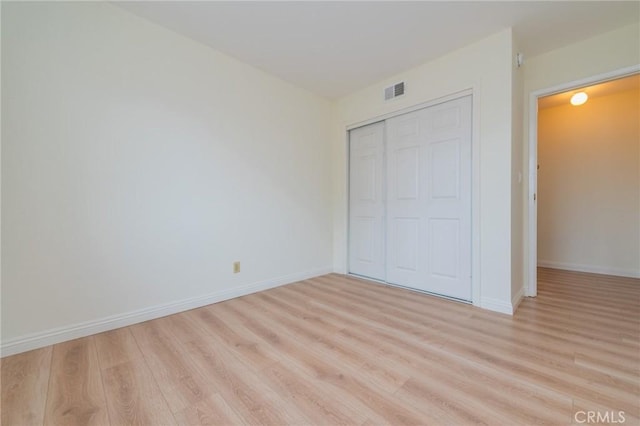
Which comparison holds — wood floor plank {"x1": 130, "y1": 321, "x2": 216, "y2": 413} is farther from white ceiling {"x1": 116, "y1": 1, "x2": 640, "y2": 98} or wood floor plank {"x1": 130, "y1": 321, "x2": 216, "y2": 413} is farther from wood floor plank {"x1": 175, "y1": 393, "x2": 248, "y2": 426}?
white ceiling {"x1": 116, "y1": 1, "x2": 640, "y2": 98}

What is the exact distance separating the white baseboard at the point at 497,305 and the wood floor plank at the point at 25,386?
2977mm

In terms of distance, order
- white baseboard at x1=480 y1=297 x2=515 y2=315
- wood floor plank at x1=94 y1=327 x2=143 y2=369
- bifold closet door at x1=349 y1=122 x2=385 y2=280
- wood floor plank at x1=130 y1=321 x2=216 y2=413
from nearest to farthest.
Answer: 1. wood floor plank at x1=130 y1=321 x2=216 y2=413
2. wood floor plank at x1=94 y1=327 x2=143 y2=369
3. white baseboard at x1=480 y1=297 x2=515 y2=315
4. bifold closet door at x1=349 y1=122 x2=385 y2=280

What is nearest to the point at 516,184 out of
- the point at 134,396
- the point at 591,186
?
the point at 591,186

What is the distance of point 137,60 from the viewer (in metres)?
2.08

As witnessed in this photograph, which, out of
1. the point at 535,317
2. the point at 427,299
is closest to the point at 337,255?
the point at 427,299

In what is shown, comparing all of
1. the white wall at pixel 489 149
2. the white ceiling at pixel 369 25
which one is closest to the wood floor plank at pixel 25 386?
the white ceiling at pixel 369 25

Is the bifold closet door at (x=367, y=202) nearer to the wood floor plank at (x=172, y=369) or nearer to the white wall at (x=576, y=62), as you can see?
the white wall at (x=576, y=62)

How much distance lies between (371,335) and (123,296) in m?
1.97

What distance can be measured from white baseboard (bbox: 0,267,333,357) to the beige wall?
14.6 feet

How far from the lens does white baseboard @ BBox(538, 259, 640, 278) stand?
3.33m

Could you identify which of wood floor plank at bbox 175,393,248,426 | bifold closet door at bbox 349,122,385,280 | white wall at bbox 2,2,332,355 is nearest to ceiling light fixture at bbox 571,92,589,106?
bifold closet door at bbox 349,122,385,280

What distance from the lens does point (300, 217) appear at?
11.0 ft

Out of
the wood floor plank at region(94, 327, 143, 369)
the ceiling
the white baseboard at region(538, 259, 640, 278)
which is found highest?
the ceiling

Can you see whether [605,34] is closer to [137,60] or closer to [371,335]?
[371,335]
